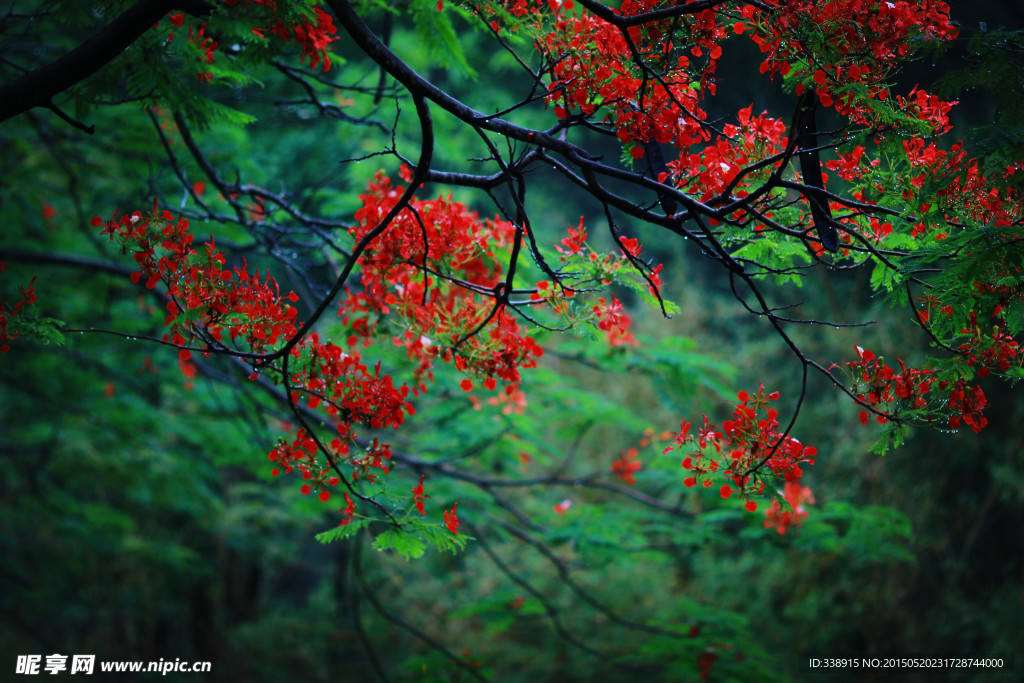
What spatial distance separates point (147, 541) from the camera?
7250 mm

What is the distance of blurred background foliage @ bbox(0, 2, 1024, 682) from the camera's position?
4.41 m

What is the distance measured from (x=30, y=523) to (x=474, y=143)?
23.7 feet

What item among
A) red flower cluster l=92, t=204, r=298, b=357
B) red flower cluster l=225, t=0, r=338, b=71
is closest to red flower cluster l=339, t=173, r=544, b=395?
red flower cluster l=92, t=204, r=298, b=357

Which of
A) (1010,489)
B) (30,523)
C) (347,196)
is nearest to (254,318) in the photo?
(347,196)

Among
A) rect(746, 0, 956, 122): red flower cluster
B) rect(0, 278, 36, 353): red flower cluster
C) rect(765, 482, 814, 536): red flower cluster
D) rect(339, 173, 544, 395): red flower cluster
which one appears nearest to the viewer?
rect(746, 0, 956, 122): red flower cluster

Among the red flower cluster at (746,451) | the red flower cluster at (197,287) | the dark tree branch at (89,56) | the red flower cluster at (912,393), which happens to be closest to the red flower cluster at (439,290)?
the red flower cluster at (197,287)

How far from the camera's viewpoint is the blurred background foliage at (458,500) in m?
4.41

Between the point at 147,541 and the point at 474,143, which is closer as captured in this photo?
the point at 147,541

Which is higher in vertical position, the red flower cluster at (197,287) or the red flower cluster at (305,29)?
the red flower cluster at (305,29)

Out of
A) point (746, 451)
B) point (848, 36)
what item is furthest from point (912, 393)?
point (848, 36)

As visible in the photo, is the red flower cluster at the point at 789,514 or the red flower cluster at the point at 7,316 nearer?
the red flower cluster at the point at 7,316

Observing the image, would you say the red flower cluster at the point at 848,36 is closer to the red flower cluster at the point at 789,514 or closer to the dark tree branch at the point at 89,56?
the dark tree branch at the point at 89,56

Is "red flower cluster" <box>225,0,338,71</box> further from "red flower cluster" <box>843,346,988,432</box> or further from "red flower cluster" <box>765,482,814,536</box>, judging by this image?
"red flower cluster" <box>765,482,814,536</box>

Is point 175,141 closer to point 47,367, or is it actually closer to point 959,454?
point 47,367
